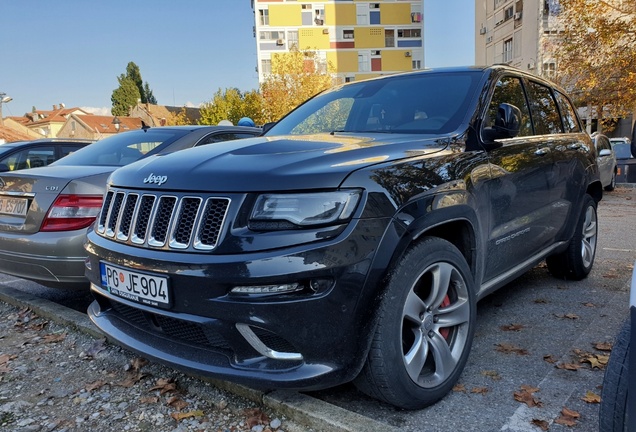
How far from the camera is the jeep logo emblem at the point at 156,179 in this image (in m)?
2.29

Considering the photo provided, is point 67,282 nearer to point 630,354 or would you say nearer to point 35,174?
point 35,174

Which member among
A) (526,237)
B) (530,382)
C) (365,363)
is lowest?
(530,382)

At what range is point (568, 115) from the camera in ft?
14.8

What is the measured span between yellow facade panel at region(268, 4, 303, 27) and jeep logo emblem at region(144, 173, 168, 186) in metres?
46.7

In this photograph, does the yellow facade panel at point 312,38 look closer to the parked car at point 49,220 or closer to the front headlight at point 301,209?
the parked car at point 49,220

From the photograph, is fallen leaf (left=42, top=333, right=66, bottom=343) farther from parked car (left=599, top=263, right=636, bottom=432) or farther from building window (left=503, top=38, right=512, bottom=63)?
building window (left=503, top=38, right=512, bottom=63)

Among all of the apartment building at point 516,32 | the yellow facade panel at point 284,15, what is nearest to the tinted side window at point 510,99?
the apartment building at point 516,32

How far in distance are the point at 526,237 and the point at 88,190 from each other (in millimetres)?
3136

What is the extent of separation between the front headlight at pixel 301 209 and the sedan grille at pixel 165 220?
0.16 metres

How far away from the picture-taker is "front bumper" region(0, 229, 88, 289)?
11.4 feet

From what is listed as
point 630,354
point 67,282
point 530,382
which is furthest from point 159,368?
point 630,354

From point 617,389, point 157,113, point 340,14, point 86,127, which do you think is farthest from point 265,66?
point 617,389

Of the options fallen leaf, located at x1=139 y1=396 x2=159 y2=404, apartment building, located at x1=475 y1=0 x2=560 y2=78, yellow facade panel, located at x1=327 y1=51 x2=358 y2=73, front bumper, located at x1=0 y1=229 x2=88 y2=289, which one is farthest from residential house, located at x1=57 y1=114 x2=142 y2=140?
fallen leaf, located at x1=139 y1=396 x2=159 y2=404

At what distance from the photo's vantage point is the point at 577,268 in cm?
440
